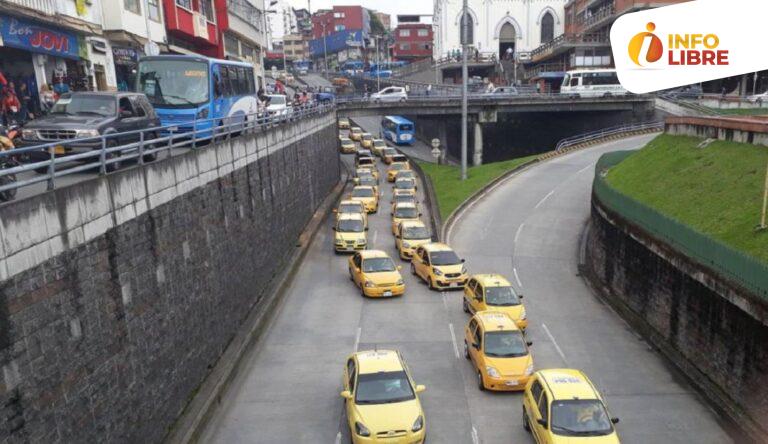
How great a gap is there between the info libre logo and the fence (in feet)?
27.3

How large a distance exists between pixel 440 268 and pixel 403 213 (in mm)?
10217

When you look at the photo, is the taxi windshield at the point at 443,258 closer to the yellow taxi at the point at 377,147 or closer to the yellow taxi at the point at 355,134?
the yellow taxi at the point at 377,147

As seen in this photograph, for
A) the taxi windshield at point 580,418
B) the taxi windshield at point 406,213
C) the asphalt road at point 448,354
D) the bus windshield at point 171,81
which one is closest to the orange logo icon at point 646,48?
the taxi windshield at point 580,418

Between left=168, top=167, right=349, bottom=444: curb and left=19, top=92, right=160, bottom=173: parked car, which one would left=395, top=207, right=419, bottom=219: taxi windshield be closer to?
left=168, top=167, right=349, bottom=444: curb

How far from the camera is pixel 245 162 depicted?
21.6m

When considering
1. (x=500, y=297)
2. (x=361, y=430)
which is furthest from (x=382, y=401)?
(x=500, y=297)

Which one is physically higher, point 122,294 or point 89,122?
point 89,122

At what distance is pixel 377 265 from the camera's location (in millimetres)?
24453

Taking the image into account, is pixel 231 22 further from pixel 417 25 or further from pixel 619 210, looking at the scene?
pixel 417 25

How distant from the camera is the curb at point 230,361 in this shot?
44.8ft

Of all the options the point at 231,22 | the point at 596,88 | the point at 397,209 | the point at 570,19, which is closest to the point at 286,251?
Answer: the point at 397,209

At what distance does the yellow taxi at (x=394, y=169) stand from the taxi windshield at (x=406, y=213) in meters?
15.2

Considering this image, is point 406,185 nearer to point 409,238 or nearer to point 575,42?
point 409,238

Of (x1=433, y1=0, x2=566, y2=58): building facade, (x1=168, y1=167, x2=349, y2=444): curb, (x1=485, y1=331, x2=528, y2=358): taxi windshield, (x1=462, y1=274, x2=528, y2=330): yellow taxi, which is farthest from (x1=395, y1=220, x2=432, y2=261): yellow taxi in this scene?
(x1=433, y1=0, x2=566, y2=58): building facade
